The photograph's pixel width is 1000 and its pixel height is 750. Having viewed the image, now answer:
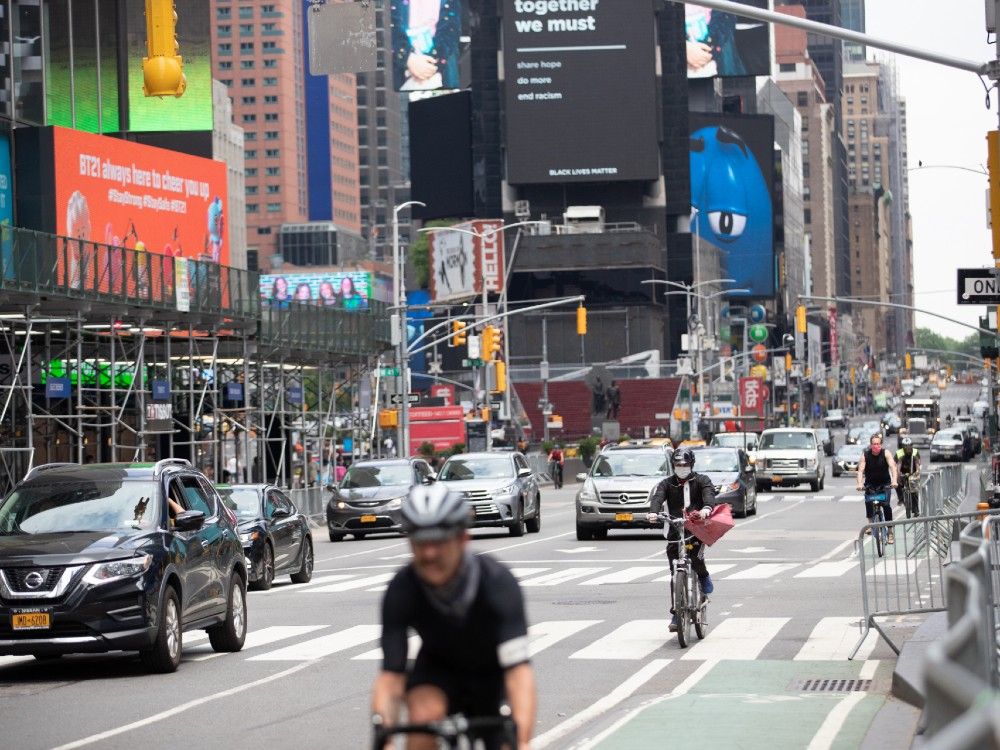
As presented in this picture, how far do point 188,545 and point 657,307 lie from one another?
432 feet

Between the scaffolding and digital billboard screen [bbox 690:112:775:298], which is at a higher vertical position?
digital billboard screen [bbox 690:112:775:298]

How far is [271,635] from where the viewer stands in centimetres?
1925

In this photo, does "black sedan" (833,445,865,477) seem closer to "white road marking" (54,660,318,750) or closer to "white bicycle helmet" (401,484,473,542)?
"white road marking" (54,660,318,750)

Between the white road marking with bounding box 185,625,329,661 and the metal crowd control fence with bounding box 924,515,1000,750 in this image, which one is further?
the white road marking with bounding box 185,625,329,661

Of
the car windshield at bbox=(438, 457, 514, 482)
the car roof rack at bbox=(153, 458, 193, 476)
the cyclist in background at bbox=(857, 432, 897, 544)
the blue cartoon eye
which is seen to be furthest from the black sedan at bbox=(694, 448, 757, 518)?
the blue cartoon eye

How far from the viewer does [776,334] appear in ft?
620

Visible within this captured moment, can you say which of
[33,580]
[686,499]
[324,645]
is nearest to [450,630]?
[33,580]

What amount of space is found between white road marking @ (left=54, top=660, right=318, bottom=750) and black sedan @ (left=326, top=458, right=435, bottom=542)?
23.4 meters

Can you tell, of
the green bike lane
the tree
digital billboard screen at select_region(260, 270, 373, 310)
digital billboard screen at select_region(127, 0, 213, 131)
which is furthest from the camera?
digital billboard screen at select_region(260, 270, 373, 310)

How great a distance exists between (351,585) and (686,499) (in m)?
9.12

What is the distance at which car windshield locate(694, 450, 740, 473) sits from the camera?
44.2 meters

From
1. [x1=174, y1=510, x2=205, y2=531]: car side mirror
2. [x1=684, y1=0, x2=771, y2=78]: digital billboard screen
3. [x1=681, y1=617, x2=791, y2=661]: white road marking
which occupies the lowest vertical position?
[x1=681, y1=617, x2=791, y2=661]: white road marking

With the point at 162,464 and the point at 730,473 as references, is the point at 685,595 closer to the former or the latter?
the point at 162,464

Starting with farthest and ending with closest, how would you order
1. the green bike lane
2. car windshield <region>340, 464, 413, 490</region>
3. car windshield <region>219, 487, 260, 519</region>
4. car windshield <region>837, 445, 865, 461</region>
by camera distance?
car windshield <region>837, 445, 865, 461</region> < car windshield <region>340, 464, 413, 490</region> < car windshield <region>219, 487, 260, 519</region> < the green bike lane
